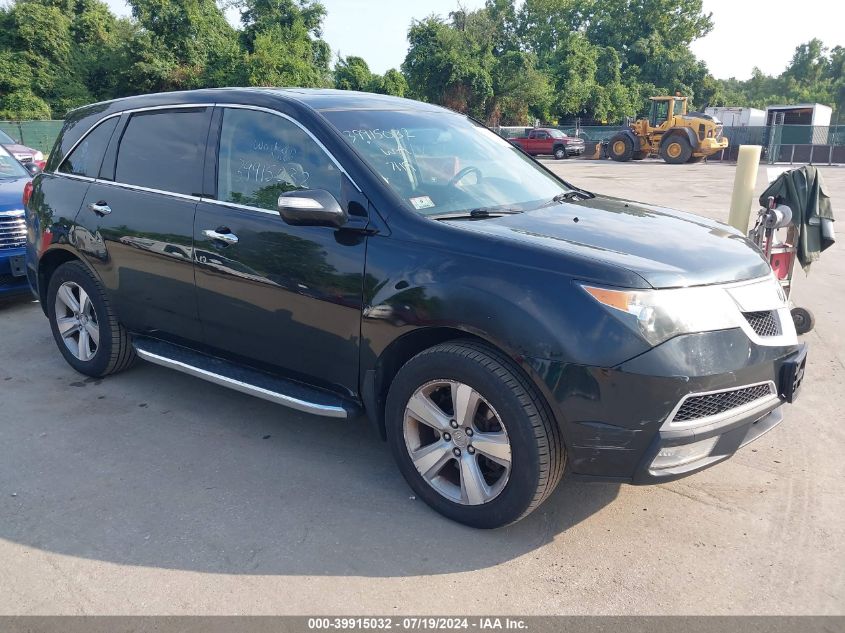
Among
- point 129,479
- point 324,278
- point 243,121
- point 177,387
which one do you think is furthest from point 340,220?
point 177,387

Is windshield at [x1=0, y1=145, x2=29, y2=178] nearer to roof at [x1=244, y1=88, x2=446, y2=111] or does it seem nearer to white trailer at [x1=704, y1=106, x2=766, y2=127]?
roof at [x1=244, y1=88, x2=446, y2=111]

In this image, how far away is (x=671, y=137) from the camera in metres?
31.3

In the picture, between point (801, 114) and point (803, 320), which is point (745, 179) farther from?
point (801, 114)

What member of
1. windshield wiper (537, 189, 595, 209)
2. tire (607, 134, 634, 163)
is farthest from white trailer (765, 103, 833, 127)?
windshield wiper (537, 189, 595, 209)

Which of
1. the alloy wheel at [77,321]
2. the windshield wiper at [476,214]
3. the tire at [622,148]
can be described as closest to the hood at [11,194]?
the alloy wheel at [77,321]

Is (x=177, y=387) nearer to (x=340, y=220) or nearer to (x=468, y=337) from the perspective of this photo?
(x=340, y=220)

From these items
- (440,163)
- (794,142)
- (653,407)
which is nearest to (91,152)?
(440,163)

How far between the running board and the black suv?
1 cm

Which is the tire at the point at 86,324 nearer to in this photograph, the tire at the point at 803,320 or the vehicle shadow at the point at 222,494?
the vehicle shadow at the point at 222,494

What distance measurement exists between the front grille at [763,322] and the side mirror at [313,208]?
5.92ft

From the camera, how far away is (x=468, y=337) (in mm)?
3000

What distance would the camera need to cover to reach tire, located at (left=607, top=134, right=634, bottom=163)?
33094 mm

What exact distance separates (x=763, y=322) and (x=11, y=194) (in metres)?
6.68

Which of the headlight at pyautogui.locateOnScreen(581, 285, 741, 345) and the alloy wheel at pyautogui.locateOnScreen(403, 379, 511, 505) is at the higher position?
the headlight at pyautogui.locateOnScreen(581, 285, 741, 345)
